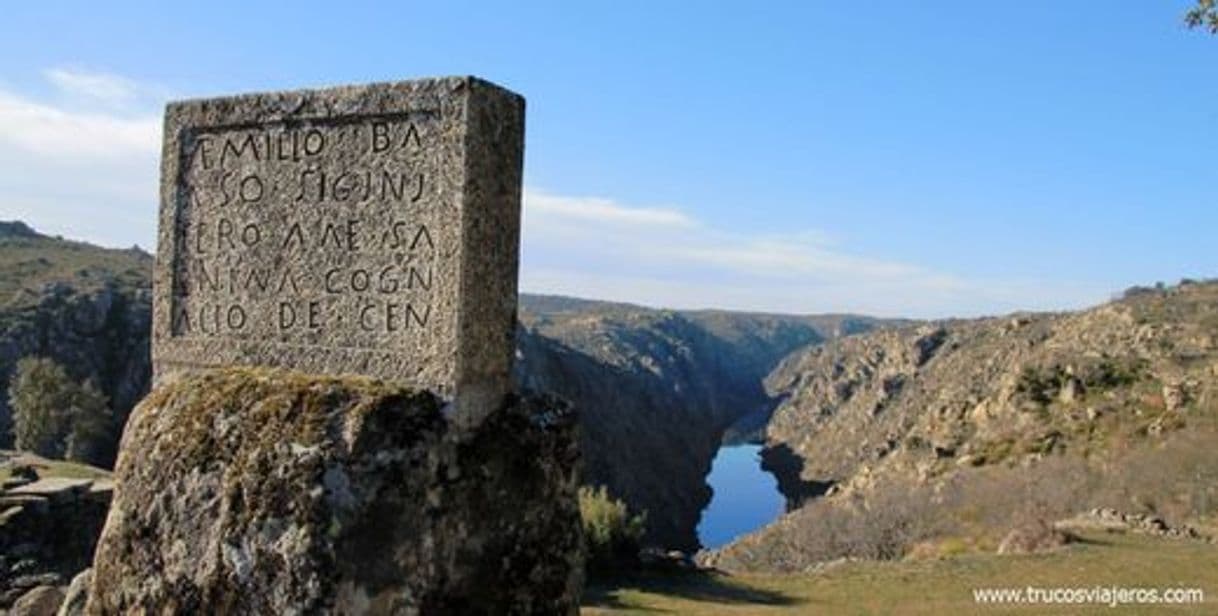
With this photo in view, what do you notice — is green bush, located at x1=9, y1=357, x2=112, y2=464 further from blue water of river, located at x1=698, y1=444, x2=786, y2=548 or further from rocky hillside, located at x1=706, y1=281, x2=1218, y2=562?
blue water of river, located at x1=698, y1=444, x2=786, y2=548

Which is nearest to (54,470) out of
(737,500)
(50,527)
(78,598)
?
(50,527)

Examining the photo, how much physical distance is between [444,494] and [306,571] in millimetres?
698

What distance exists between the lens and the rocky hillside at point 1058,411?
41688 millimetres

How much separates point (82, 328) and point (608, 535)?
4699 centimetres

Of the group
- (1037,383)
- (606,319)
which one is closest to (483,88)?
(1037,383)

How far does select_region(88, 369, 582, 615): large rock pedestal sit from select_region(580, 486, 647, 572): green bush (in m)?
23.0

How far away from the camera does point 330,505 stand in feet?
16.1

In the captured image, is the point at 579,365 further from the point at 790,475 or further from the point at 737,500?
the point at 737,500

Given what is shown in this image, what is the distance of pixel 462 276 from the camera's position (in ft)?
17.2

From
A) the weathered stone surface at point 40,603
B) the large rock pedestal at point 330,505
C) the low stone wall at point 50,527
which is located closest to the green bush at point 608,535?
the low stone wall at point 50,527

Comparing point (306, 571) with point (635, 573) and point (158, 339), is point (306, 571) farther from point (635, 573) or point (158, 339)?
point (635, 573)

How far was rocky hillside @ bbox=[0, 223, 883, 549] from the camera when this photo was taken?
62594 millimetres

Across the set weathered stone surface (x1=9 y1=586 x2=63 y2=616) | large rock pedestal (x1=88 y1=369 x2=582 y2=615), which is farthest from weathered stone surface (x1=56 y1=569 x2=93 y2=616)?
weathered stone surface (x1=9 y1=586 x2=63 y2=616)

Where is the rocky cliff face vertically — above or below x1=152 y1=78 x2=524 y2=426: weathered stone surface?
below
